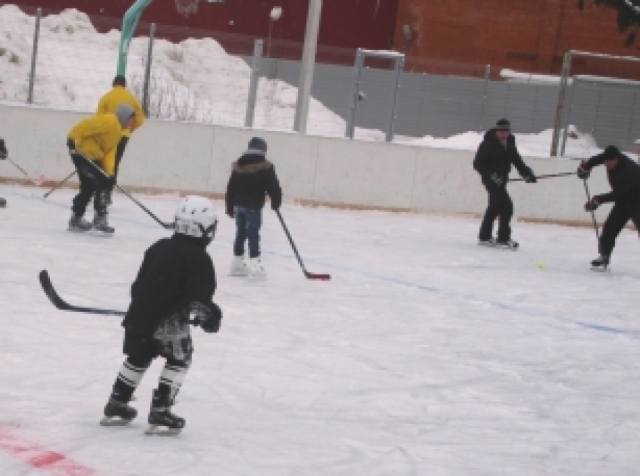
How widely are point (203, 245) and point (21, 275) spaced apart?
4.42 meters

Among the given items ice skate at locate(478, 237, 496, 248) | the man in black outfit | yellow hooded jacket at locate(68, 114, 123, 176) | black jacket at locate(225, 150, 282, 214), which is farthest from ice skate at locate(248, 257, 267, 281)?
ice skate at locate(478, 237, 496, 248)

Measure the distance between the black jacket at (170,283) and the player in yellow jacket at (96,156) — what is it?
672 centimetres

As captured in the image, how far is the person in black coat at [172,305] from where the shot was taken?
587 centimetres

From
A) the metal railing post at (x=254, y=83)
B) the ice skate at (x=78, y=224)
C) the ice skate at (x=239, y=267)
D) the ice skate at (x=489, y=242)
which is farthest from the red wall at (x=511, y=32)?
the ice skate at (x=239, y=267)

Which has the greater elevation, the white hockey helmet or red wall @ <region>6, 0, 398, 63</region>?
red wall @ <region>6, 0, 398, 63</region>

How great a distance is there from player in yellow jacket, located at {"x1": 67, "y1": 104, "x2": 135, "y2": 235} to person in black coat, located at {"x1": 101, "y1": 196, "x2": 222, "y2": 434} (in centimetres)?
671

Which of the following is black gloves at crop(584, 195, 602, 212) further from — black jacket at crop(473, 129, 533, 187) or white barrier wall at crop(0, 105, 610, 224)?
white barrier wall at crop(0, 105, 610, 224)

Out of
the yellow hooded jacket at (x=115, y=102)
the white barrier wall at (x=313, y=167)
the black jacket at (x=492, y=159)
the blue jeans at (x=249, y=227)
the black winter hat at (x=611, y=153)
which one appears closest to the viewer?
the blue jeans at (x=249, y=227)

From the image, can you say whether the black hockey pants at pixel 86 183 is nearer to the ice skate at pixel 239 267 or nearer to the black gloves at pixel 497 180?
the ice skate at pixel 239 267

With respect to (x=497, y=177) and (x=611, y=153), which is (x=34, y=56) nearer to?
(x=497, y=177)

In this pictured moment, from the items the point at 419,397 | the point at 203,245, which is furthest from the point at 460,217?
the point at 203,245

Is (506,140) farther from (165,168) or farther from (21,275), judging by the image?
(21,275)

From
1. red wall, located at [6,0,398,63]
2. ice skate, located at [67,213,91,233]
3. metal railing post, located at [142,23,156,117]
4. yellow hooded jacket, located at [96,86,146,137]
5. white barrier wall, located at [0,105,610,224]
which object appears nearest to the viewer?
ice skate, located at [67,213,91,233]

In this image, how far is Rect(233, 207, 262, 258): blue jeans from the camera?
11133 mm
